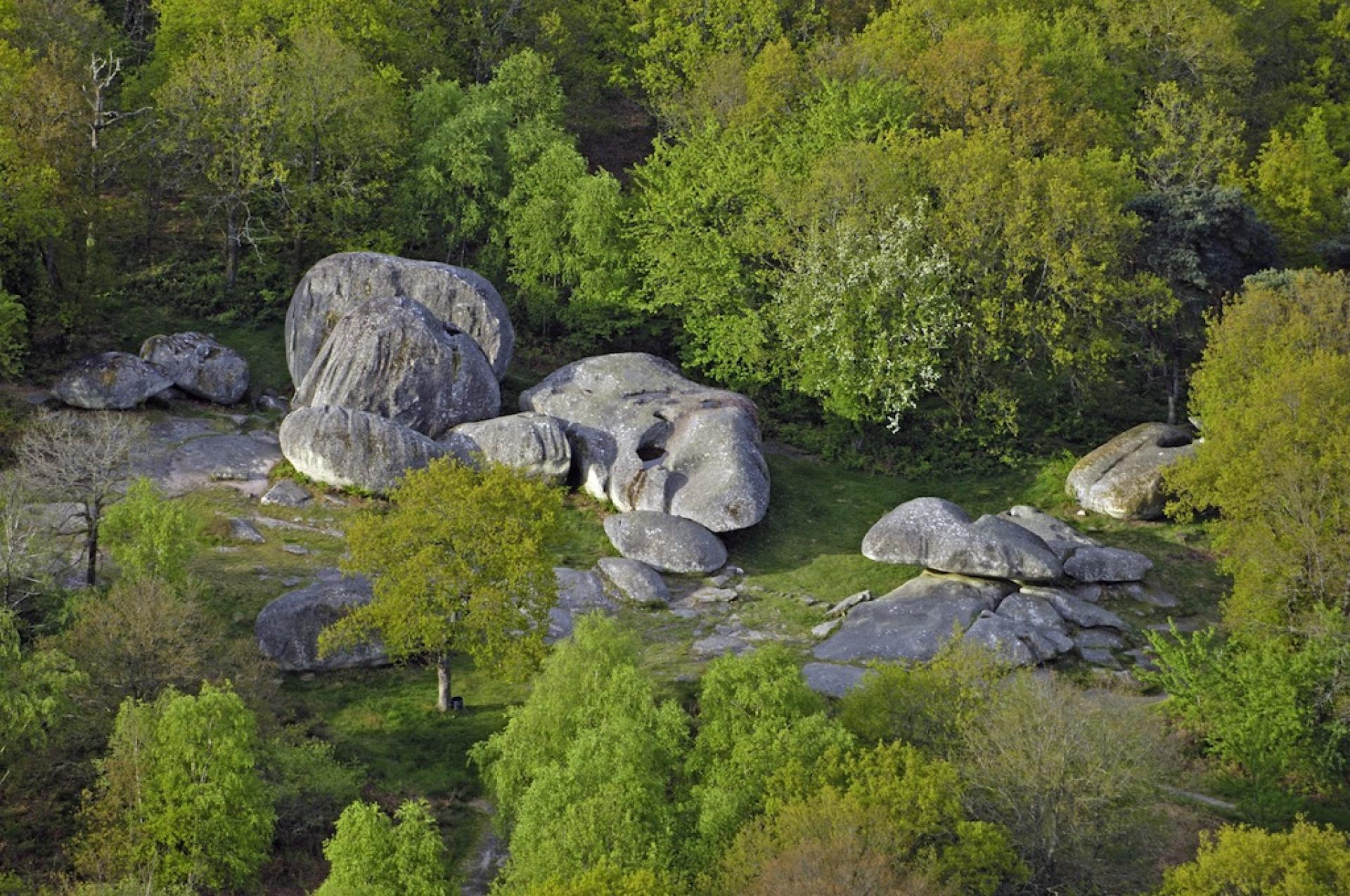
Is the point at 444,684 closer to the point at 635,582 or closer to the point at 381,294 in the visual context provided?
the point at 635,582

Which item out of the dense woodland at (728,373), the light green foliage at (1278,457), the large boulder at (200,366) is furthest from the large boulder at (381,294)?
the light green foliage at (1278,457)

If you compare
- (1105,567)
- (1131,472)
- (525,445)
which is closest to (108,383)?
(525,445)

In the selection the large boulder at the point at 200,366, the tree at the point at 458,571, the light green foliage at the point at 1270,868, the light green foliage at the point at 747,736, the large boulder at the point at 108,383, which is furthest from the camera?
the large boulder at the point at 200,366

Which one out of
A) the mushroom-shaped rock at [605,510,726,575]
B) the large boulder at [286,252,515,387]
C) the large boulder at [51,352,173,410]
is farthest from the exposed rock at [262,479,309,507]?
the mushroom-shaped rock at [605,510,726,575]

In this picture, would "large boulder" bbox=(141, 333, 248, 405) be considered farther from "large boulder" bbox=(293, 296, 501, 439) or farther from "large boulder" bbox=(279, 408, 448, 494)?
"large boulder" bbox=(279, 408, 448, 494)

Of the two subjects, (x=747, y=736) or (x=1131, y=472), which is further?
(x=1131, y=472)

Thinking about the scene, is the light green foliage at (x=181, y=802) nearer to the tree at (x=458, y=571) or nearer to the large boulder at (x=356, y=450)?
the tree at (x=458, y=571)
